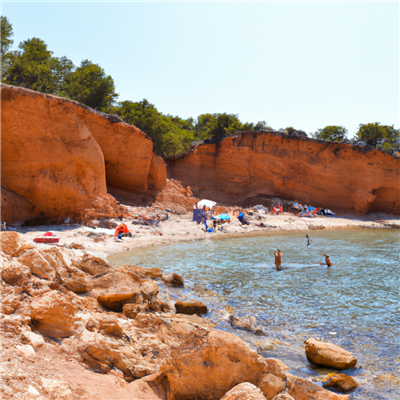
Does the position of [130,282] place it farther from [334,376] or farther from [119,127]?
[119,127]

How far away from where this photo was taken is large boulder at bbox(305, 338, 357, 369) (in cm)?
435

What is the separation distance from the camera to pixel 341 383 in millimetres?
3867

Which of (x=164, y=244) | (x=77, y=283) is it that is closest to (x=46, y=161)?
(x=164, y=244)

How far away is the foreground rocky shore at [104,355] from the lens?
8.89 feet

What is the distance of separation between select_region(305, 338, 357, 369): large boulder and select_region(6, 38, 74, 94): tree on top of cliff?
87.0 ft

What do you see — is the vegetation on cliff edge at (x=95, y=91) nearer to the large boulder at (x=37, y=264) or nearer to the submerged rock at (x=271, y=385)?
the large boulder at (x=37, y=264)

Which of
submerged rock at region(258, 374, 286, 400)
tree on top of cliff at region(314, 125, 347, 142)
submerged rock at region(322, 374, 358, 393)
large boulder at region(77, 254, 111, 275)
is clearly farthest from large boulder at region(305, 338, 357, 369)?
tree on top of cliff at region(314, 125, 347, 142)

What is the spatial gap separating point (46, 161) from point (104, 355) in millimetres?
12333

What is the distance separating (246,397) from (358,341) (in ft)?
10.6

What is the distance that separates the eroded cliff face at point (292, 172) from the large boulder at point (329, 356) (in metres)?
22.5

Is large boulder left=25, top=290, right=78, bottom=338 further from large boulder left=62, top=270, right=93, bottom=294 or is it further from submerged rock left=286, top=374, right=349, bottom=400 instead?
submerged rock left=286, top=374, right=349, bottom=400

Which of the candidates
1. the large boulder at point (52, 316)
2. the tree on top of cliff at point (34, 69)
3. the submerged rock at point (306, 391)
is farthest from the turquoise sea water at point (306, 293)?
the tree on top of cliff at point (34, 69)

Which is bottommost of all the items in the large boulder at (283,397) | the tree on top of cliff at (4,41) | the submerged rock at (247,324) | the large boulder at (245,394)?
the submerged rock at (247,324)

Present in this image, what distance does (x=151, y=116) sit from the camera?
27.9 m
